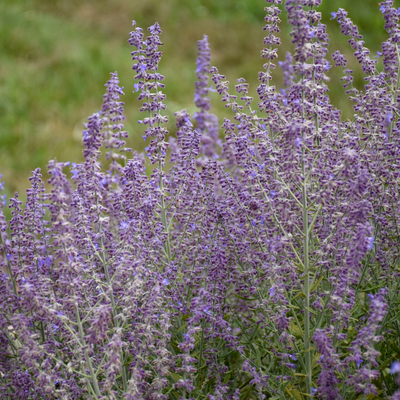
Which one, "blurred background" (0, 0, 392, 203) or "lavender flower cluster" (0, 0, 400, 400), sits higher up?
"blurred background" (0, 0, 392, 203)

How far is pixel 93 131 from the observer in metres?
2.08

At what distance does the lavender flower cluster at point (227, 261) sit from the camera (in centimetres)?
202

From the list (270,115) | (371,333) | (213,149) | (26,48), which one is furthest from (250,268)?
(26,48)

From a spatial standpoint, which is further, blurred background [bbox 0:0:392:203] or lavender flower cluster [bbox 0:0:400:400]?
blurred background [bbox 0:0:392:203]

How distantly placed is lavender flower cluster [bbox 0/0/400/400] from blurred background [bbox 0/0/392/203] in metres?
4.49

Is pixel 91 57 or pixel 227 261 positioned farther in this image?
pixel 91 57

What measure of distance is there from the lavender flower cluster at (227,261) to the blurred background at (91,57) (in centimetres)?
449

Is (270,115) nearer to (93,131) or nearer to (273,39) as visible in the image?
(273,39)

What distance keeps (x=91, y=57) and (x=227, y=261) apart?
28.8 ft

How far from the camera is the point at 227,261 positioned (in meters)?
2.64

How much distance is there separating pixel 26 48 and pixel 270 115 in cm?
928

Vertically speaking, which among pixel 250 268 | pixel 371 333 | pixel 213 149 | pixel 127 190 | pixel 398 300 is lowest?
pixel 371 333

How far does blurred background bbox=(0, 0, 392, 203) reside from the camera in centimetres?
790

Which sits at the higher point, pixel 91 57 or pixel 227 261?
pixel 91 57
